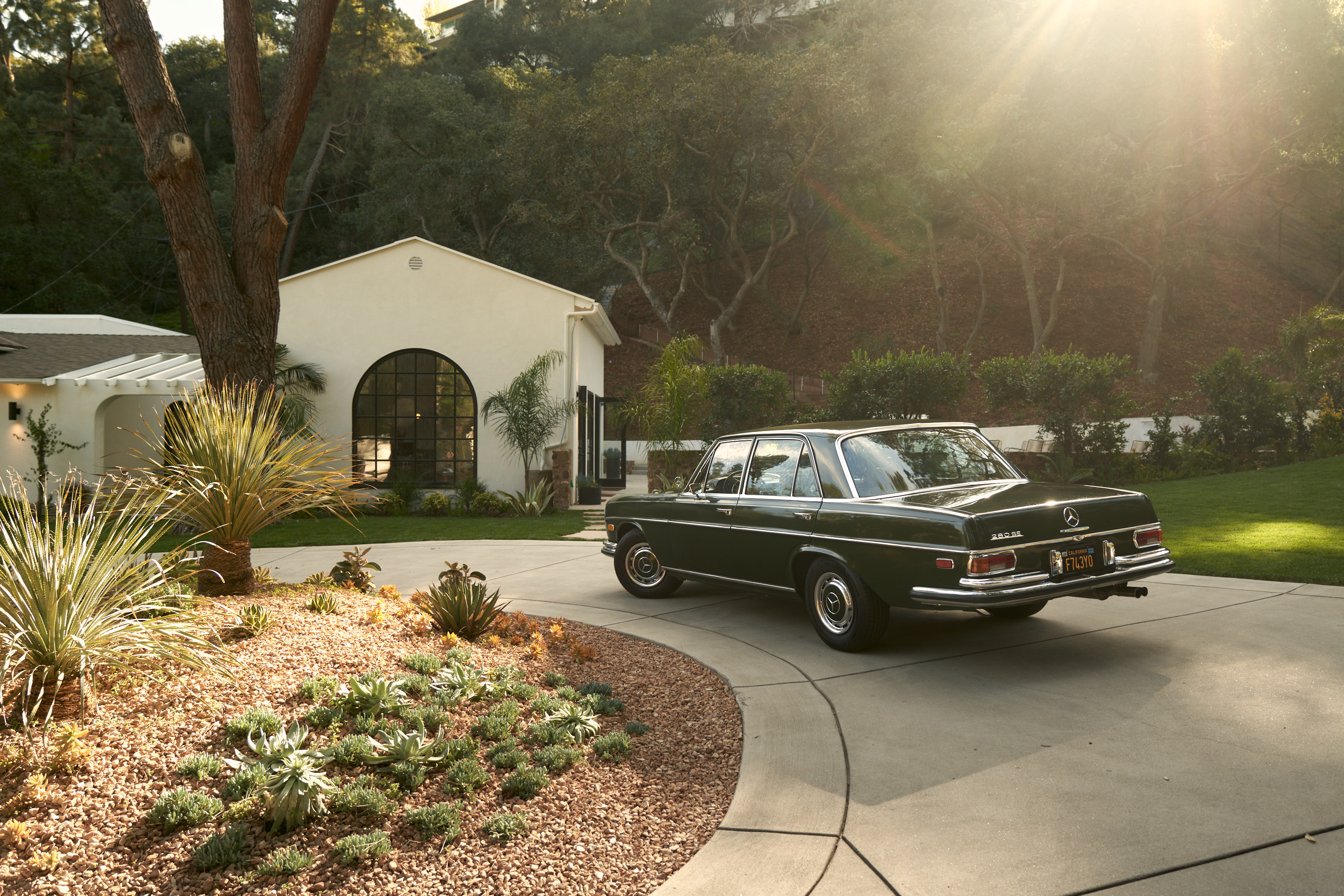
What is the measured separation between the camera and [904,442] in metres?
6.59

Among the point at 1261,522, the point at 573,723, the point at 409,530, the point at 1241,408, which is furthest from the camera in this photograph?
the point at 1241,408

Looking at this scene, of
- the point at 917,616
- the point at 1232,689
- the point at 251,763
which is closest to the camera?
the point at 251,763

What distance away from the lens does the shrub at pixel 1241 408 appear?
1691 centimetres

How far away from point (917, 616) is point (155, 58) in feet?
24.6

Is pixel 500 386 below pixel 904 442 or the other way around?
the other way around

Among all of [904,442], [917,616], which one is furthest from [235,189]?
[917,616]

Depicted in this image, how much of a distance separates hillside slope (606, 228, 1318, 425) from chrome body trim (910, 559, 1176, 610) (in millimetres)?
26723

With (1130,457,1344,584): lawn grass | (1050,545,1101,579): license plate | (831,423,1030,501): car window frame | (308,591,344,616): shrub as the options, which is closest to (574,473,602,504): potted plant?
(1130,457,1344,584): lawn grass

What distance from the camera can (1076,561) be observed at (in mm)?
5469

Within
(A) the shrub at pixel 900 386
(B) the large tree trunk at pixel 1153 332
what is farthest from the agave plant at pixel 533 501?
(B) the large tree trunk at pixel 1153 332

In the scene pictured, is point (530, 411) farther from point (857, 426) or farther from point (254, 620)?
point (254, 620)

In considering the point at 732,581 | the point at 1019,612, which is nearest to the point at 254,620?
the point at 732,581

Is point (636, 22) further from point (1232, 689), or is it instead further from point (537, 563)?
point (1232, 689)

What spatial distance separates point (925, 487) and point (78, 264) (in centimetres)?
3864
